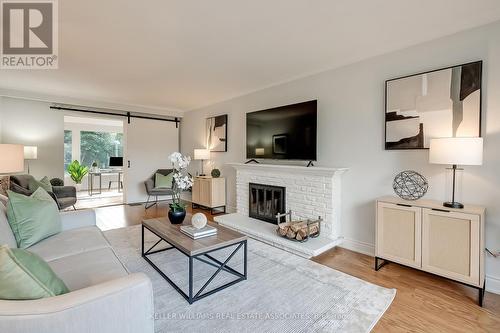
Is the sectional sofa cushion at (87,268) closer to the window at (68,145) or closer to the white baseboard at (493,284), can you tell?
the white baseboard at (493,284)

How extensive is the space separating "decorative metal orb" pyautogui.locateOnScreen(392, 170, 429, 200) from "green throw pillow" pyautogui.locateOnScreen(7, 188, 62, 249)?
3.35 meters

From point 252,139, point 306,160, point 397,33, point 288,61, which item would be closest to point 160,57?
point 288,61

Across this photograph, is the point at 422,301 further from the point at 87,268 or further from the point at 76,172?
the point at 76,172

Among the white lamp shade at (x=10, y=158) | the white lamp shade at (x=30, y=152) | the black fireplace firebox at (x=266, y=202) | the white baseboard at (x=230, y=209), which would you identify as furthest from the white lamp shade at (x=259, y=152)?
the white lamp shade at (x=30, y=152)

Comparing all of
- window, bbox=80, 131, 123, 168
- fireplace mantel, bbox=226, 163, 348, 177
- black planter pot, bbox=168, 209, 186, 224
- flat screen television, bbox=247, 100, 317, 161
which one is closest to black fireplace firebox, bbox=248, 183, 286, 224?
fireplace mantel, bbox=226, 163, 348, 177

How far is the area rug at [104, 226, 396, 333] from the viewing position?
1.69 metres

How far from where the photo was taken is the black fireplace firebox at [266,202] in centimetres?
380

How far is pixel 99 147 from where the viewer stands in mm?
8453

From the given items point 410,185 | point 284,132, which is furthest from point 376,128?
point 284,132

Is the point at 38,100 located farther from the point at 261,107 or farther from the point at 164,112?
the point at 261,107

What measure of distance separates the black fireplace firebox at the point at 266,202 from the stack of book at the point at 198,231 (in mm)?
1659

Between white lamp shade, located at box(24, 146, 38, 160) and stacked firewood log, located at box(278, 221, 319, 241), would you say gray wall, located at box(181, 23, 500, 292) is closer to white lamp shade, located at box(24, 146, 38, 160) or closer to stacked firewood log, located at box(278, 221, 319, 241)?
stacked firewood log, located at box(278, 221, 319, 241)

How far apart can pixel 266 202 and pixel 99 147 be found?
713 centimetres

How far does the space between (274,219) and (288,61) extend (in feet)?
7.50
